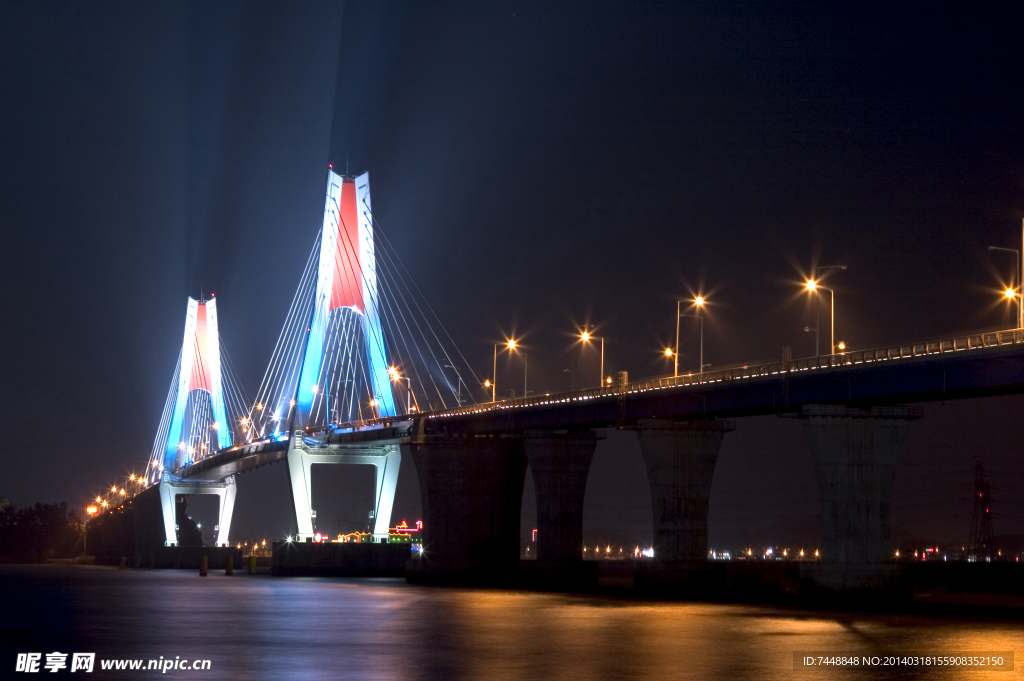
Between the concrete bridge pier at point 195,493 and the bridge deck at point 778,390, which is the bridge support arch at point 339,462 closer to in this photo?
the bridge deck at point 778,390

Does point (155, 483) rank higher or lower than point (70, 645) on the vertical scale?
higher

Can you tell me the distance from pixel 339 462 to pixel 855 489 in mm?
60081

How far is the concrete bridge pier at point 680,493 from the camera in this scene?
79.1 metres

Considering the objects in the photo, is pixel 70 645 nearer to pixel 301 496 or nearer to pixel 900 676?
pixel 900 676

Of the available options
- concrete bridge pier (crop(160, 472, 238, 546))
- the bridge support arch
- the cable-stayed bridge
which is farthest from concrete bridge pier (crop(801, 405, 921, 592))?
concrete bridge pier (crop(160, 472, 238, 546))

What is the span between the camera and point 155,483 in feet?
574

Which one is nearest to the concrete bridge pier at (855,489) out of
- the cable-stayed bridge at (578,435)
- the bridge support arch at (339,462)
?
the cable-stayed bridge at (578,435)

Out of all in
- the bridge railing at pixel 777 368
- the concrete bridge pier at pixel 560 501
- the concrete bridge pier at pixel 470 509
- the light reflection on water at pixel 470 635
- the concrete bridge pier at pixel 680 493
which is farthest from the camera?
the concrete bridge pier at pixel 470 509

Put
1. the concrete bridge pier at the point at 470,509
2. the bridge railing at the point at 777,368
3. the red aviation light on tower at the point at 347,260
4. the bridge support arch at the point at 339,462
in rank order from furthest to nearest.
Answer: the bridge support arch at the point at 339,462, the red aviation light on tower at the point at 347,260, the concrete bridge pier at the point at 470,509, the bridge railing at the point at 777,368

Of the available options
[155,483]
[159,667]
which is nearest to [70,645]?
[159,667]

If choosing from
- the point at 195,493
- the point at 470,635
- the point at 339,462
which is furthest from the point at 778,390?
the point at 195,493

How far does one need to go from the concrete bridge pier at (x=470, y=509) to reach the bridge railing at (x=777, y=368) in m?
2.84

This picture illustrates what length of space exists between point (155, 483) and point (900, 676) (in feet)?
501

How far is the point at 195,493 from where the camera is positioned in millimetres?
172250
